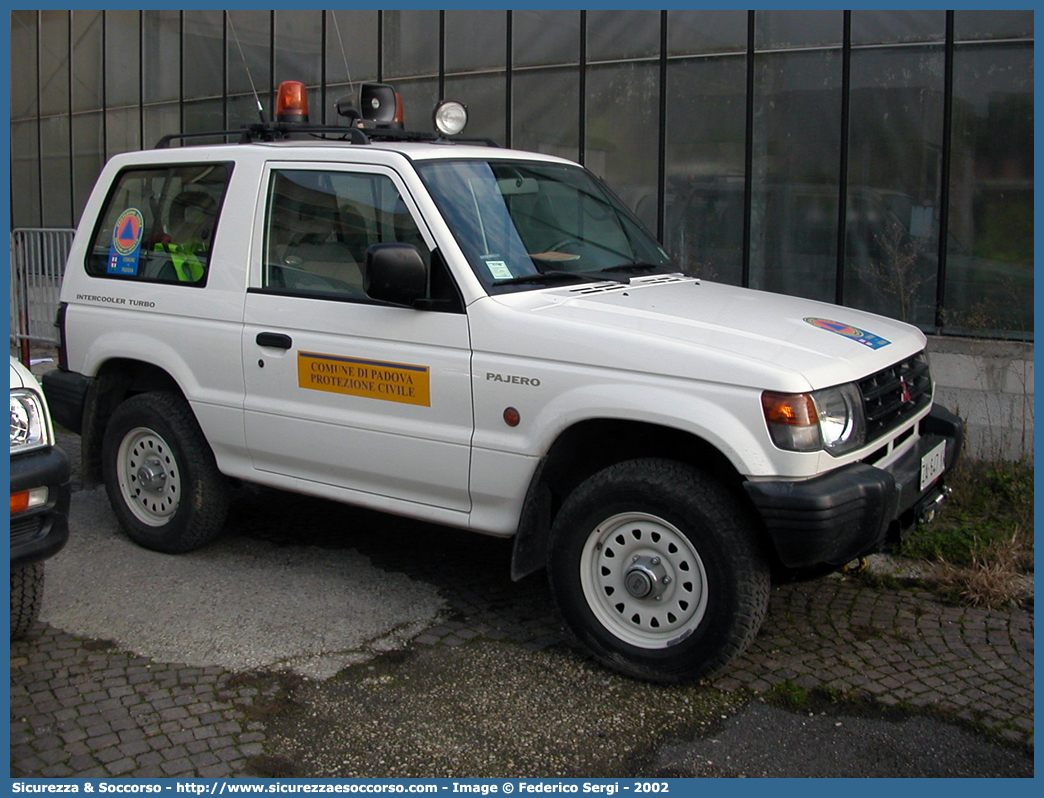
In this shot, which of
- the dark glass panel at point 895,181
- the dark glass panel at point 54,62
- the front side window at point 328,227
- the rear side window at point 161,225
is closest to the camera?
the front side window at point 328,227

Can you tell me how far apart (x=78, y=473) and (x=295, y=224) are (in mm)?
3480

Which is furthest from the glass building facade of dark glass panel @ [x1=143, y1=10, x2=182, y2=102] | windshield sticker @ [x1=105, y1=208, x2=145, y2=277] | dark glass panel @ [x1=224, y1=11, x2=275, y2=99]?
windshield sticker @ [x1=105, y1=208, x2=145, y2=277]

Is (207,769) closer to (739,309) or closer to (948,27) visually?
(739,309)

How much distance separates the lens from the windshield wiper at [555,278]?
4.60m

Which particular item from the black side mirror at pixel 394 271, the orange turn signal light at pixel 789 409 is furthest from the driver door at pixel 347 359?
the orange turn signal light at pixel 789 409

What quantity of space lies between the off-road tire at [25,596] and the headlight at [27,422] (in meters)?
0.54

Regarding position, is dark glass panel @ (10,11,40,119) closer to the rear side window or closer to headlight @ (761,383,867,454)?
the rear side window

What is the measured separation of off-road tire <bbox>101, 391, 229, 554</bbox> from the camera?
552 cm

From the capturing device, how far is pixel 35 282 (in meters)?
10.5

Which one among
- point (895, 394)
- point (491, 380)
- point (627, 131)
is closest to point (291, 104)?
point (491, 380)

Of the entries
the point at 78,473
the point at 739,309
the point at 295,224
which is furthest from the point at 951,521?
the point at 78,473

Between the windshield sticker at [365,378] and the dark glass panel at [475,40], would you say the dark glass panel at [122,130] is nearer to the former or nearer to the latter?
the dark glass panel at [475,40]

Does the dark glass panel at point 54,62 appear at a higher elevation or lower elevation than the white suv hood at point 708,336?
higher

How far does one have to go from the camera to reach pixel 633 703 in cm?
406
